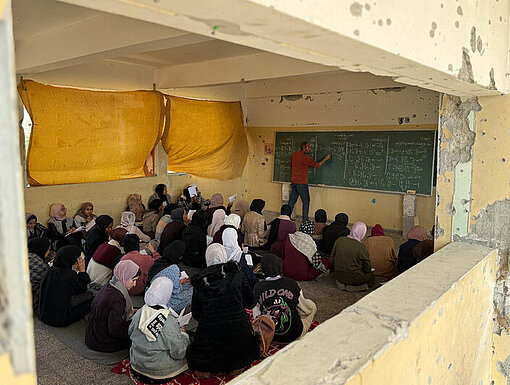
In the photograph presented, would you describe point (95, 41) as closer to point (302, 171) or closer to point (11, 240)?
point (11, 240)

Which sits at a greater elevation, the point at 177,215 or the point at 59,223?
the point at 177,215

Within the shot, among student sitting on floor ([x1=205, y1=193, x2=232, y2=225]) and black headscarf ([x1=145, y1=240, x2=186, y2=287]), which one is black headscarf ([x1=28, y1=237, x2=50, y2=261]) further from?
student sitting on floor ([x1=205, y1=193, x2=232, y2=225])

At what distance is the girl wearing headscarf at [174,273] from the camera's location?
389 centimetres

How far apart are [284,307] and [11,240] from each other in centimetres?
317

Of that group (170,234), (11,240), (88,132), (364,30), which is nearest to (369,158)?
(170,234)

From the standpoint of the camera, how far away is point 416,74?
1547 mm

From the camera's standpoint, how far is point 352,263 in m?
4.69

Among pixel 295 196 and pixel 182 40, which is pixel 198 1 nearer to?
pixel 182 40

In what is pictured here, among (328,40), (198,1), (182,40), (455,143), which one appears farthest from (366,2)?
(182,40)

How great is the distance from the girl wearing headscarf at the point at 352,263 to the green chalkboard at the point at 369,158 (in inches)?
122

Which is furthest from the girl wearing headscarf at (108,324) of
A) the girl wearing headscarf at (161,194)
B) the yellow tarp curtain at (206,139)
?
the yellow tarp curtain at (206,139)

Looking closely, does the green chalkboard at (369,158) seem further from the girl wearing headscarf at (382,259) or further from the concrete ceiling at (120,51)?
the concrete ceiling at (120,51)

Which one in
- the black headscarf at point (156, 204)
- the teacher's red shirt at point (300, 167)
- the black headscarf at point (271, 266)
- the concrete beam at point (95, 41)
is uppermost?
the concrete beam at point (95, 41)

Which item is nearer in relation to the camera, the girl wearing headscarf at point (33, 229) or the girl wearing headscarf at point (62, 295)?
the girl wearing headscarf at point (62, 295)
